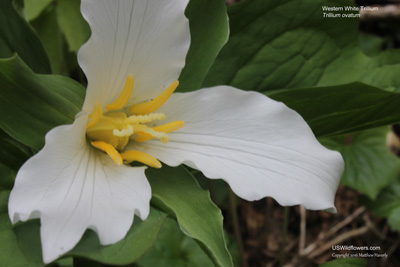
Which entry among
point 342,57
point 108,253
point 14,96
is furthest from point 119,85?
point 342,57

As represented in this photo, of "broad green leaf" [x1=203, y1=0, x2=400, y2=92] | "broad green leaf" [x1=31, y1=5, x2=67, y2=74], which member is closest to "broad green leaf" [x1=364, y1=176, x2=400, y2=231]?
"broad green leaf" [x1=203, y1=0, x2=400, y2=92]

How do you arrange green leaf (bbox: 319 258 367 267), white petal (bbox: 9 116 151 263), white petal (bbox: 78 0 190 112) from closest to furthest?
white petal (bbox: 9 116 151 263) < white petal (bbox: 78 0 190 112) < green leaf (bbox: 319 258 367 267)

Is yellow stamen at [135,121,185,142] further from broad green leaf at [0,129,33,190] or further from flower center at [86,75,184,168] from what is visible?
broad green leaf at [0,129,33,190]

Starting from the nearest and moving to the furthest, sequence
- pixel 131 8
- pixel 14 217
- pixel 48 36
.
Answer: pixel 14 217, pixel 131 8, pixel 48 36

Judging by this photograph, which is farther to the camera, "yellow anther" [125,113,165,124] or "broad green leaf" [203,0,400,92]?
"broad green leaf" [203,0,400,92]

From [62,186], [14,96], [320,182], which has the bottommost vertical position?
[320,182]

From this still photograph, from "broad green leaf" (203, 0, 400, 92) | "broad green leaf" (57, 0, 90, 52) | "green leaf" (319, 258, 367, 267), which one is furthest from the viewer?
"broad green leaf" (57, 0, 90, 52)

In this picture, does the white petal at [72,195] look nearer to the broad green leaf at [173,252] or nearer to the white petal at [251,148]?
the white petal at [251,148]

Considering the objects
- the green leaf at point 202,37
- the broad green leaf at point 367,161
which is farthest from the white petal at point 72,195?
the broad green leaf at point 367,161

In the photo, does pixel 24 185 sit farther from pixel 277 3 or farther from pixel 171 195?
pixel 277 3
